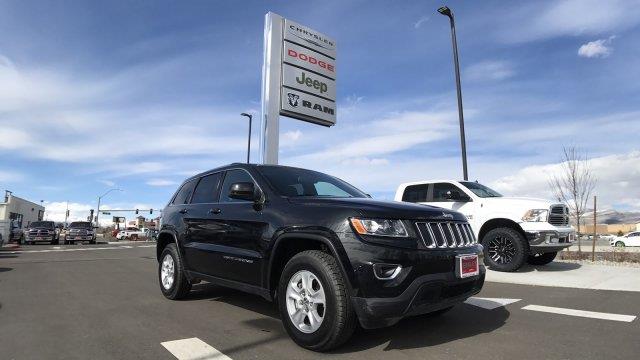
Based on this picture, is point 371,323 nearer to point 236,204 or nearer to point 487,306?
point 236,204

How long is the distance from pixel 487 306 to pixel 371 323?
2.83 meters

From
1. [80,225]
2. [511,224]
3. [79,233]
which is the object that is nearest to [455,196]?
[511,224]

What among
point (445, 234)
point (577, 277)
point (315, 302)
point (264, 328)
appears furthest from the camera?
point (577, 277)

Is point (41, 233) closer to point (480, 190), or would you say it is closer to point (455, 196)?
point (455, 196)

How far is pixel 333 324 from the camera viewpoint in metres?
3.75

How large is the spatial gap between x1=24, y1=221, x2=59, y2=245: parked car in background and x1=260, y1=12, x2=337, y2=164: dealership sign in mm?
23776

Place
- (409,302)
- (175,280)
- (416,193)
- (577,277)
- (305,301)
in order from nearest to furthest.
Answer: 1. (409,302)
2. (305,301)
3. (175,280)
4. (577,277)
5. (416,193)

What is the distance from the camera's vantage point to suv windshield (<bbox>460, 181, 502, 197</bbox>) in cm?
989

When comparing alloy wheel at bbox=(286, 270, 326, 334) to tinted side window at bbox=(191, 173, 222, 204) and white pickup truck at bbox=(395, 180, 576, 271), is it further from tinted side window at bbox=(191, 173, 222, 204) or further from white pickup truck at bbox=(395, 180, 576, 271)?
white pickup truck at bbox=(395, 180, 576, 271)

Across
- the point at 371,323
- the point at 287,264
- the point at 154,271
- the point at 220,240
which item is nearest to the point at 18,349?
the point at 220,240

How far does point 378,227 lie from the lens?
3836 millimetres

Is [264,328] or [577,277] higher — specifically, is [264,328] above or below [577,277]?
below

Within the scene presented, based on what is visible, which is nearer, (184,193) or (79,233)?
(184,193)

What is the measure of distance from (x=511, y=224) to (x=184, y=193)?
6.21 m
